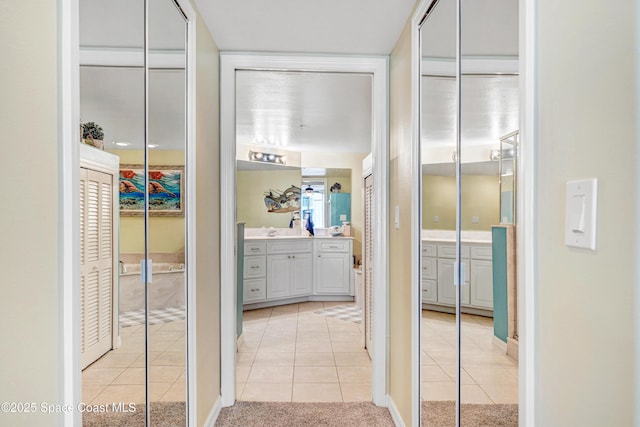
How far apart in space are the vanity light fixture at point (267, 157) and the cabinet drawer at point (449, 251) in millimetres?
4710

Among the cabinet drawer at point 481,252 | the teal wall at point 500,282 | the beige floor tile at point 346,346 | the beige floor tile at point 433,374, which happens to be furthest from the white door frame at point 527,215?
the beige floor tile at point 346,346

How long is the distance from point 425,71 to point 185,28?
1.18m

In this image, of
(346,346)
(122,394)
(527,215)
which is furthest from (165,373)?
(346,346)

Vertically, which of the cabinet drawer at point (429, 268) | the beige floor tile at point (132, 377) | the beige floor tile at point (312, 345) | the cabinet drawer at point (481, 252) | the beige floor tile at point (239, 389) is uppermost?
the cabinet drawer at point (481, 252)

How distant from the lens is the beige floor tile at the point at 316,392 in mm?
2516

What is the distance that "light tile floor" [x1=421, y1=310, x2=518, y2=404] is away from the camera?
1.02 meters

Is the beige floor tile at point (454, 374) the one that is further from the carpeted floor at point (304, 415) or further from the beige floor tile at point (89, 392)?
the beige floor tile at point (89, 392)

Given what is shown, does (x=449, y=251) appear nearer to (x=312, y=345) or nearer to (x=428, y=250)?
(x=428, y=250)
